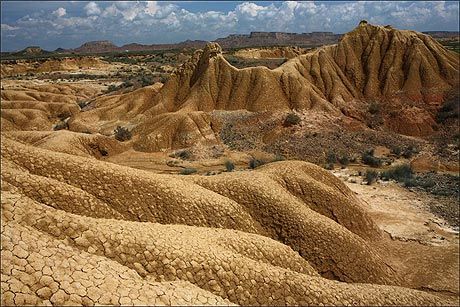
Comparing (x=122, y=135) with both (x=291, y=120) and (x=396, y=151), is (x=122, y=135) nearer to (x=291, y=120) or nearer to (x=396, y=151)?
(x=291, y=120)

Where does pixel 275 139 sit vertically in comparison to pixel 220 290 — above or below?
below

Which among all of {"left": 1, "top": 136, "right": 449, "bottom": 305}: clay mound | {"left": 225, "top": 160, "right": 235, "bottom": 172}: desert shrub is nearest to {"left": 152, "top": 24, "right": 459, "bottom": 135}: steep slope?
{"left": 225, "top": 160, "right": 235, "bottom": 172}: desert shrub

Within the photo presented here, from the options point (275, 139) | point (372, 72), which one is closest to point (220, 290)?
point (275, 139)

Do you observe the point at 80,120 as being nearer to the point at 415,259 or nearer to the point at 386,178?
the point at 386,178

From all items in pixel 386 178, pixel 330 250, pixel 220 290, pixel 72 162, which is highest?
pixel 72 162

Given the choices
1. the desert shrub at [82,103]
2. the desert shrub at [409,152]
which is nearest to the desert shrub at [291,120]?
the desert shrub at [409,152]

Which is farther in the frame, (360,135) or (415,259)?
(360,135)
